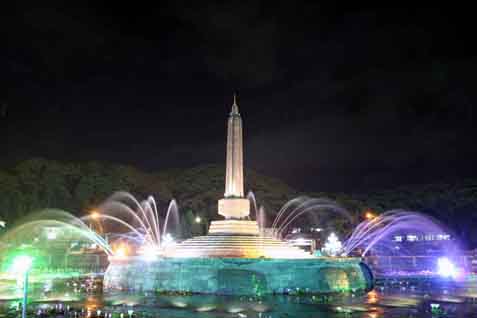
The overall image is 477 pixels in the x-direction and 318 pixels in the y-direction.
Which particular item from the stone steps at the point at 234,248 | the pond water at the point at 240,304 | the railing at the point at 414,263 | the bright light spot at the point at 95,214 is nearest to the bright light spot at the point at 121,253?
the pond water at the point at 240,304

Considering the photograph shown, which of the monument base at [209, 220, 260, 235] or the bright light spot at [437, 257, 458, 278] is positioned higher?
the monument base at [209, 220, 260, 235]

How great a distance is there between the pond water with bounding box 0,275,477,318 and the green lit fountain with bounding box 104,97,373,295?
1300mm

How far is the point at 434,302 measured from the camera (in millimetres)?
31750

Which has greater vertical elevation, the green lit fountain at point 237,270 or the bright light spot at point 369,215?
the bright light spot at point 369,215

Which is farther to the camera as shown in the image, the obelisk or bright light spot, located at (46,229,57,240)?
bright light spot, located at (46,229,57,240)

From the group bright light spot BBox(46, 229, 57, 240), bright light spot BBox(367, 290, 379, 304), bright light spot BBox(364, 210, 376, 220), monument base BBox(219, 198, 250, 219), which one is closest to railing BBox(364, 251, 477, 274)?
monument base BBox(219, 198, 250, 219)

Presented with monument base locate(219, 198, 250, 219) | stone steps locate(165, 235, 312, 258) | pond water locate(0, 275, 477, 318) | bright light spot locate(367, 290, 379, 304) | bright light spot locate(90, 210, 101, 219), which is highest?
bright light spot locate(90, 210, 101, 219)

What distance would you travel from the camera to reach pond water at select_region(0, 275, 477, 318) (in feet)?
87.2

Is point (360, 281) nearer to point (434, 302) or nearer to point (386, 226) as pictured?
point (434, 302)

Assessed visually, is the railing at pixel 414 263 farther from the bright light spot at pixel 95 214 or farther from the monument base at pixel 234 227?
the bright light spot at pixel 95 214

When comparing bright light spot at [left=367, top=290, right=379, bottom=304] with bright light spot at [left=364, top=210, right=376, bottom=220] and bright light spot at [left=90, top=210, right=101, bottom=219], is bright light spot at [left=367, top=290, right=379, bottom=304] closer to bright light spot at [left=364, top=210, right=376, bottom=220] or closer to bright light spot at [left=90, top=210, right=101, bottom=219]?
bright light spot at [left=90, top=210, right=101, bottom=219]

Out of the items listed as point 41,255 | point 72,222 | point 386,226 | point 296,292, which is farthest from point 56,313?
point 386,226

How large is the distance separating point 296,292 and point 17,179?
193 feet

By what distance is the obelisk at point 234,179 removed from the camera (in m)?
47.3
